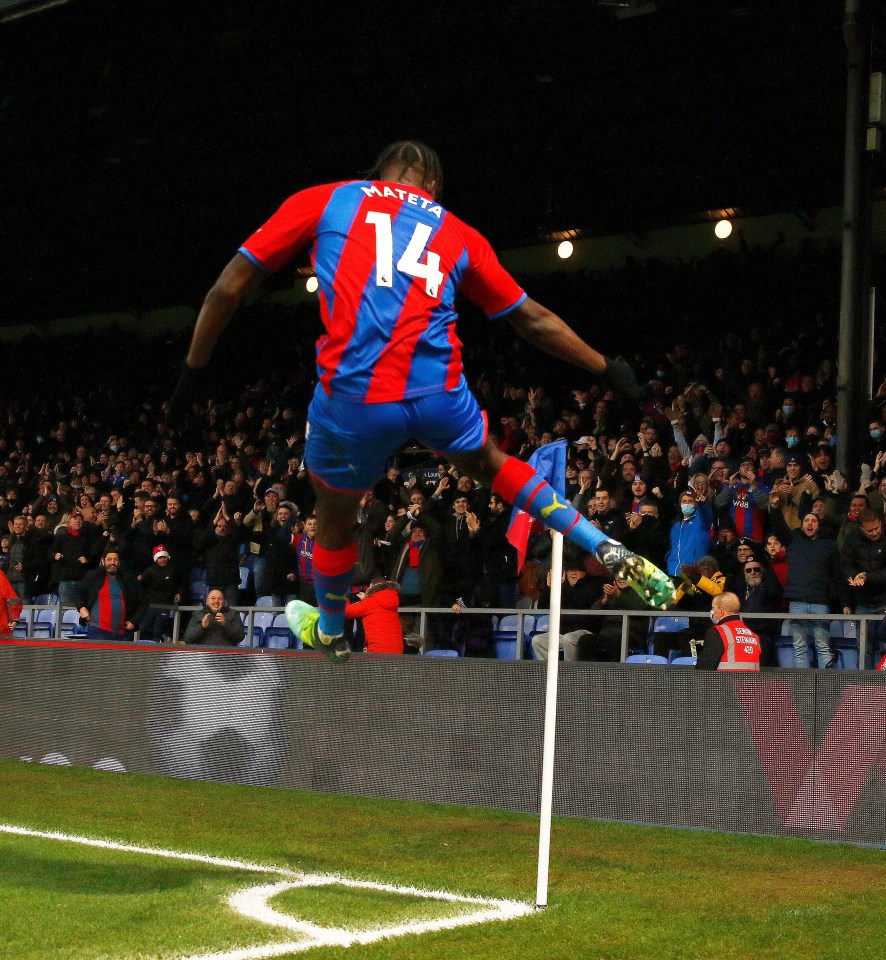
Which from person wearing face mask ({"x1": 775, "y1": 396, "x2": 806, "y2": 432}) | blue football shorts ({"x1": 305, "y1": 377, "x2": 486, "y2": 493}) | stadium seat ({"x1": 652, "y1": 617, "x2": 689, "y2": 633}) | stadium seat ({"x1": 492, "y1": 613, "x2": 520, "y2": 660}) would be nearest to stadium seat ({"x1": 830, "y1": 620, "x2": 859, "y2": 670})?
stadium seat ({"x1": 652, "y1": 617, "x2": 689, "y2": 633})

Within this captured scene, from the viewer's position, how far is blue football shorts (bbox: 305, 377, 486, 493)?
196 inches

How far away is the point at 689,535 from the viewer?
12.4 meters

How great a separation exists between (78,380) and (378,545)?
1658 centimetres

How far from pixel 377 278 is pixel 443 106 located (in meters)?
16.6

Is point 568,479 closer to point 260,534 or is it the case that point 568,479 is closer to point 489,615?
point 489,615

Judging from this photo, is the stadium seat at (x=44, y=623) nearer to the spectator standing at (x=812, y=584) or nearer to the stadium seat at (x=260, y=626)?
the stadium seat at (x=260, y=626)

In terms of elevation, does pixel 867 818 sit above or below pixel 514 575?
below

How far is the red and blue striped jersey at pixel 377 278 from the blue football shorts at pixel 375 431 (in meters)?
0.04

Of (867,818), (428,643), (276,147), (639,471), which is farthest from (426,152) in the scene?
(276,147)

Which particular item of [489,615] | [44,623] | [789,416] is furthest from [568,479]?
[44,623]

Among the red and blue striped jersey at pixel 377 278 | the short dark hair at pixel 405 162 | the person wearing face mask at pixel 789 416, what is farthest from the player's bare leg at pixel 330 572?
the person wearing face mask at pixel 789 416

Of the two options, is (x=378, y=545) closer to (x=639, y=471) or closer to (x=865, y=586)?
(x=639, y=471)

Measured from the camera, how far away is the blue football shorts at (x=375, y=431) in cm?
498

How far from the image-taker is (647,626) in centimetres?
1231
